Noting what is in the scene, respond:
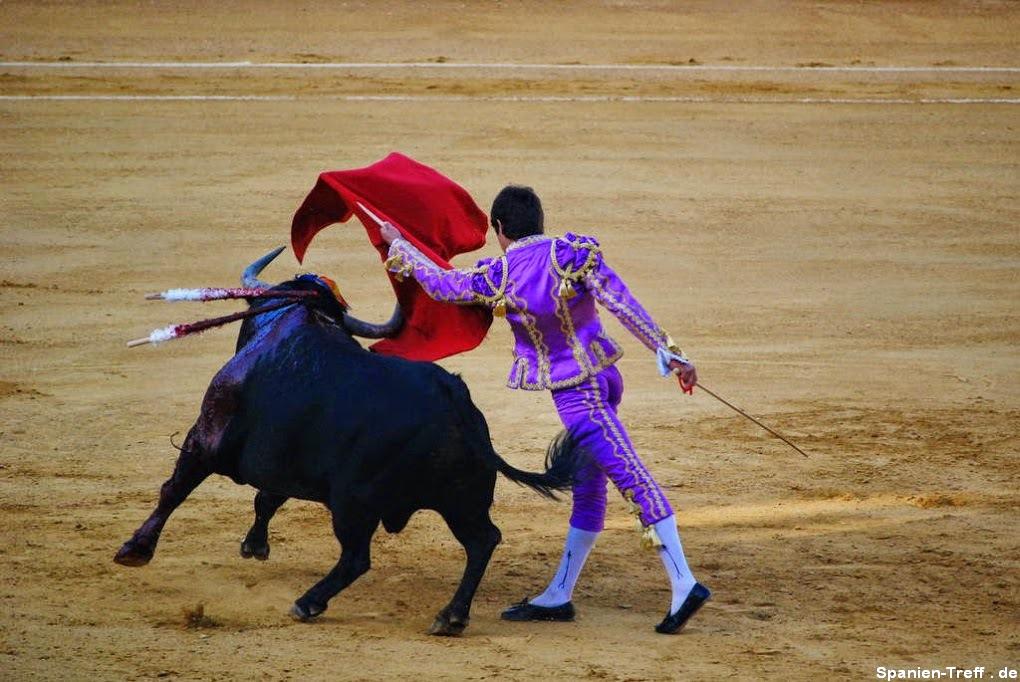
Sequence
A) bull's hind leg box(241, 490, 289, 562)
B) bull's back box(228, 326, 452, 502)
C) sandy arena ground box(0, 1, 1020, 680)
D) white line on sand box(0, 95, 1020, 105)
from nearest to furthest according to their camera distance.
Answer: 1. bull's back box(228, 326, 452, 502)
2. sandy arena ground box(0, 1, 1020, 680)
3. bull's hind leg box(241, 490, 289, 562)
4. white line on sand box(0, 95, 1020, 105)

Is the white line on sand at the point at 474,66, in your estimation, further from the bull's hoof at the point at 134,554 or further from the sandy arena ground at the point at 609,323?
the bull's hoof at the point at 134,554

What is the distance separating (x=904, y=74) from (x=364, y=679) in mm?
14410

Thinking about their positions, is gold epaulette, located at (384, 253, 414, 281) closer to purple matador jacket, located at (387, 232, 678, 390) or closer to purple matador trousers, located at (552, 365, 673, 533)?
purple matador jacket, located at (387, 232, 678, 390)

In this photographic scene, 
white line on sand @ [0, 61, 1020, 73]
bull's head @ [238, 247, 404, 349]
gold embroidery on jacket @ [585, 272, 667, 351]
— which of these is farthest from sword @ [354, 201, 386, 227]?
white line on sand @ [0, 61, 1020, 73]

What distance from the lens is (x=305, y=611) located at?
18.2ft

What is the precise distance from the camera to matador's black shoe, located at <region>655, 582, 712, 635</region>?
5.47 meters

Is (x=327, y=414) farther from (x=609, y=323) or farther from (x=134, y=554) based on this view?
(x=609, y=323)

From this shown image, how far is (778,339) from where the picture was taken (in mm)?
10055

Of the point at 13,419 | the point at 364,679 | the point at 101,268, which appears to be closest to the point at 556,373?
the point at 364,679

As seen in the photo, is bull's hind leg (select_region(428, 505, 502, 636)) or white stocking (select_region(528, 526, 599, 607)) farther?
white stocking (select_region(528, 526, 599, 607))

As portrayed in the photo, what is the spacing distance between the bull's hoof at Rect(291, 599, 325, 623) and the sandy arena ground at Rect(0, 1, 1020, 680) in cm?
6

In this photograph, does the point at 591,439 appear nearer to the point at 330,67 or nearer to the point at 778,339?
the point at 778,339

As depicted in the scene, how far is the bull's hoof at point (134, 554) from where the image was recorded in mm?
5688

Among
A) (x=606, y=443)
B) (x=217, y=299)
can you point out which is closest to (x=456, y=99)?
(x=217, y=299)
